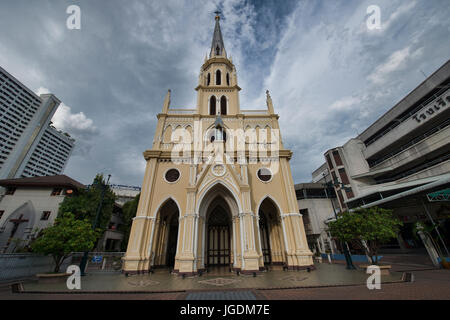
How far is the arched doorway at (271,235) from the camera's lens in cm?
1539

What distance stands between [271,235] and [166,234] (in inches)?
389

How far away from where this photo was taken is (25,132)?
182ft

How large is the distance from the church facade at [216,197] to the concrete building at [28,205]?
1182 centimetres

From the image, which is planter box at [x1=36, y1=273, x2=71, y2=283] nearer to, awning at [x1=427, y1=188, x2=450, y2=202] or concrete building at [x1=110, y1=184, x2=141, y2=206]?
awning at [x1=427, y1=188, x2=450, y2=202]

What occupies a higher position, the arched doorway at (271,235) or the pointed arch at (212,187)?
the pointed arch at (212,187)

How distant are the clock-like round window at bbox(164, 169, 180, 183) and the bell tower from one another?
762 centimetres

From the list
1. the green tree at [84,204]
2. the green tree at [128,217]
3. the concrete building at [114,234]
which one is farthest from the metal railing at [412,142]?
the concrete building at [114,234]

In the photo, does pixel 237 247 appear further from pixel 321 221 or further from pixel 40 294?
pixel 321 221

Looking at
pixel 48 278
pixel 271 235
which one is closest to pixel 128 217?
pixel 48 278

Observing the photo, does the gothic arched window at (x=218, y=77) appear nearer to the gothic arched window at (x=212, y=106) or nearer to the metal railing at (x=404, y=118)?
the gothic arched window at (x=212, y=106)

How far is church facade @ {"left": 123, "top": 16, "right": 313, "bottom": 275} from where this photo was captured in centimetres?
1270

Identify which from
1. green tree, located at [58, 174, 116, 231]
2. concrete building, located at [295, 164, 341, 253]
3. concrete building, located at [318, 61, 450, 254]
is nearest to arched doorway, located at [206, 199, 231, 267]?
concrete building, located at [318, 61, 450, 254]

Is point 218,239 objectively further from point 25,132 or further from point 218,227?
point 25,132
